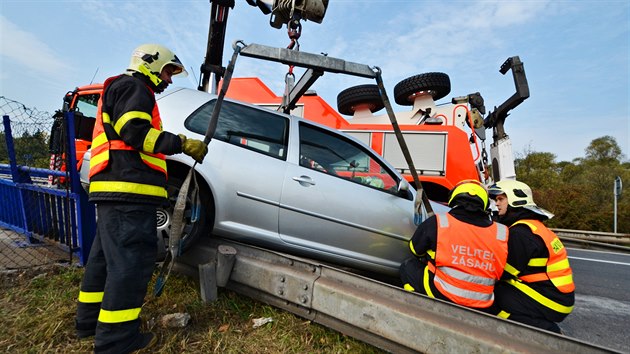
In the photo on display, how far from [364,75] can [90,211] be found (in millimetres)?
2456

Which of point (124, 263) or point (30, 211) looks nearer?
point (124, 263)

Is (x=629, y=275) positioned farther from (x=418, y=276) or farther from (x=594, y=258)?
(x=418, y=276)

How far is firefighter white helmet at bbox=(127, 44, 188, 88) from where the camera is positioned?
1.98m

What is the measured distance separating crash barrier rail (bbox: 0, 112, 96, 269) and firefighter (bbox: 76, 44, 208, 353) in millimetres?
867

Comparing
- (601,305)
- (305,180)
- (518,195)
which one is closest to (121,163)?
(305,180)

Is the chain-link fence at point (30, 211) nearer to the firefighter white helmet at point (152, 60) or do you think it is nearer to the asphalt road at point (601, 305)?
the firefighter white helmet at point (152, 60)

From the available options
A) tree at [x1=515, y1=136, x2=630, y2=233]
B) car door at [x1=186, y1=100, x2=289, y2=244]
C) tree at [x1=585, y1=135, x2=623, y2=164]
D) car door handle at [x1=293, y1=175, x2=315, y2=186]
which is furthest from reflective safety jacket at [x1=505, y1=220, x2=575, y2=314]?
tree at [x1=585, y1=135, x2=623, y2=164]

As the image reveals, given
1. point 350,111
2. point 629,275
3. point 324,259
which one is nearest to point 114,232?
point 324,259

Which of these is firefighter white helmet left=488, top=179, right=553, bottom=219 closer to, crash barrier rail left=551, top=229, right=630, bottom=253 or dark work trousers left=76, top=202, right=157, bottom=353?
dark work trousers left=76, top=202, right=157, bottom=353

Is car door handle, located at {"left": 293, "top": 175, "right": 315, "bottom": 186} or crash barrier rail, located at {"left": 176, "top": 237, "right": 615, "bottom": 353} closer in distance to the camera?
crash barrier rail, located at {"left": 176, "top": 237, "right": 615, "bottom": 353}

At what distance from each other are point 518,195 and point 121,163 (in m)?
2.65

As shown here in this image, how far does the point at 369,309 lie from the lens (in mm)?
1867

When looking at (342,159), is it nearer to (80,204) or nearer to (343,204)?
(343,204)

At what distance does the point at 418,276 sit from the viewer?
244 cm
